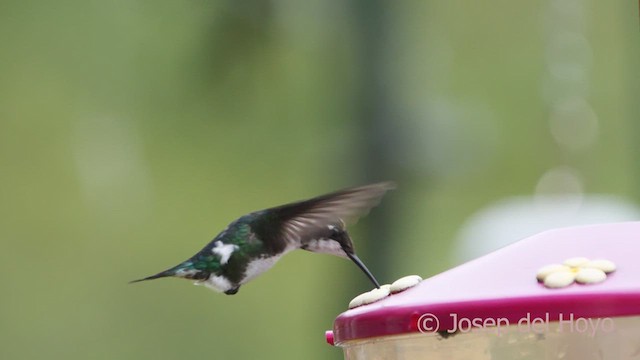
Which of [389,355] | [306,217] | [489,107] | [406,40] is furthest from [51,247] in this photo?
[389,355]

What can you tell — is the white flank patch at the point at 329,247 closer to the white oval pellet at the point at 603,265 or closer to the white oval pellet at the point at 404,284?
the white oval pellet at the point at 404,284

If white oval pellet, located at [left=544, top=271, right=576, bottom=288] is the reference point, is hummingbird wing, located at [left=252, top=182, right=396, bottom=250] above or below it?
below

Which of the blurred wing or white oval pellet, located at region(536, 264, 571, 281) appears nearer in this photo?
white oval pellet, located at region(536, 264, 571, 281)

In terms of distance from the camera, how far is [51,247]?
6.30m

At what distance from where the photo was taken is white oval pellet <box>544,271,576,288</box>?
1.23 metres

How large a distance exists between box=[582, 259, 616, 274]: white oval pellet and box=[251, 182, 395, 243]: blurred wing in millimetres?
719

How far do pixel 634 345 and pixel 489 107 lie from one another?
18.8 ft

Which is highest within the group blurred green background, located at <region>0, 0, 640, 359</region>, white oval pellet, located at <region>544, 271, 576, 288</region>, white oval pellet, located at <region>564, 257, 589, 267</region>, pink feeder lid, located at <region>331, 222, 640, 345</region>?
white oval pellet, located at <region>544, 271, 576, 288</region>

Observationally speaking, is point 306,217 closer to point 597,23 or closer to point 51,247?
point 51,247

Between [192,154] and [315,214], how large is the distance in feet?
13.6
